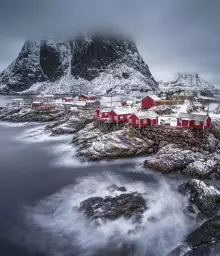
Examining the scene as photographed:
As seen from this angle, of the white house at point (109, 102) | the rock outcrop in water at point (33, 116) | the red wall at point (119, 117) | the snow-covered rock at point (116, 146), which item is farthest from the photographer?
the white house at point (109, 102)

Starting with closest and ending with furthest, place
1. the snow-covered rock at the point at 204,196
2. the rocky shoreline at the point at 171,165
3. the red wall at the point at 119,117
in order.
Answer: the rocky shoreline at the point at 171,165 < the snow-covered rock at the point at 204,196 < the red wall at the point at 119,117

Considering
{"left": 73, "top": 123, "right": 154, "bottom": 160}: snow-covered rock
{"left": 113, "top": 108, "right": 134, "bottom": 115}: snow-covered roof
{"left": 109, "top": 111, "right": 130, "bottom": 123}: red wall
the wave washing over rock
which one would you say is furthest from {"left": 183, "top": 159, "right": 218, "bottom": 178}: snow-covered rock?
{"left": 113, "top": 108, "right": 134, "bottom": 115}: snow-covered roof

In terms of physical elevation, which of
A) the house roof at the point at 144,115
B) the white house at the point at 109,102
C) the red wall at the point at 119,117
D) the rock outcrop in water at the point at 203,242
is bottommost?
the rock outcrop in water at the point at 203,242

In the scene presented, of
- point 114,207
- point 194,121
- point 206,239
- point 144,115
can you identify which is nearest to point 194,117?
point 194,121

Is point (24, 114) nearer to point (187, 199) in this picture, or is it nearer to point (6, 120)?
point (6, 120)

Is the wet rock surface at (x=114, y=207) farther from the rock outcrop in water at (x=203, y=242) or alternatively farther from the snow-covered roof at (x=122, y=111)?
the snow-covered roof at (x=122, y=111)

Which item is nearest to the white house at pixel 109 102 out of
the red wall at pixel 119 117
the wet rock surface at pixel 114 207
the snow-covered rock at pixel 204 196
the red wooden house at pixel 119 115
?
the red wooden house at pixel 119 115
